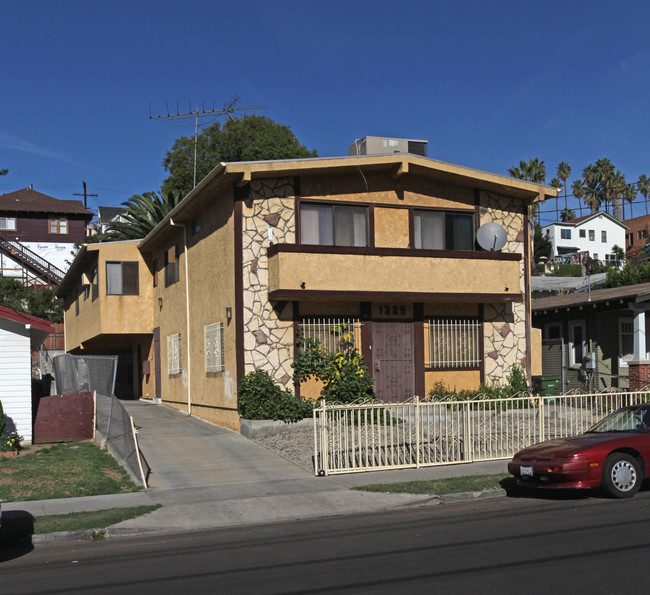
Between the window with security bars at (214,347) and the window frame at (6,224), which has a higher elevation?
the window frame at (6,224)

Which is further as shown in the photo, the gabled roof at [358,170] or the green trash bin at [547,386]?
the green trash bin at [547,386]

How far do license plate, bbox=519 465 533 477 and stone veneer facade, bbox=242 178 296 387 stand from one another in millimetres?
7990

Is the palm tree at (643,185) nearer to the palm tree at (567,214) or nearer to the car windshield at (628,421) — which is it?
the palm tree at (567,214)

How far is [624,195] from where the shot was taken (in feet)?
313

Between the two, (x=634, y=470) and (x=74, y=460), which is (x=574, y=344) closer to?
(x=634, y=470)

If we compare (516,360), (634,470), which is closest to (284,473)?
(634,470)

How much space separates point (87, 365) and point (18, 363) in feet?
10.9

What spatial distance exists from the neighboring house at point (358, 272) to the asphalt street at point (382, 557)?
8356 mm

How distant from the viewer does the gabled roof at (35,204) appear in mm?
56969

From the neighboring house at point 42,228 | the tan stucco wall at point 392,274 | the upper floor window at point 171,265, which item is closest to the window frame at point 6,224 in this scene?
the neighboring house at point 42,228

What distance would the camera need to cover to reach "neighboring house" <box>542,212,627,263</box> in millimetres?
75938

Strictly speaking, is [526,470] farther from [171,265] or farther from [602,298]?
[171,265]

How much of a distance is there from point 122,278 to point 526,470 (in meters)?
19.0

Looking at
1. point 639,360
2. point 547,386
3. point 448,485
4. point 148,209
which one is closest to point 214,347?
point 448,485
